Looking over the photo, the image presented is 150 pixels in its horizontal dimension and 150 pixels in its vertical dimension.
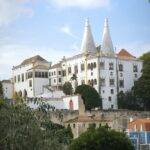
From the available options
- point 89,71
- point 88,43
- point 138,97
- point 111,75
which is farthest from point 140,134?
point 88,43

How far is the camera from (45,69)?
8244 centimetres

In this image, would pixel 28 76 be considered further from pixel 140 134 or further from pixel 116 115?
pixel 140 134

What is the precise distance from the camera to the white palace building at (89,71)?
75.2 m

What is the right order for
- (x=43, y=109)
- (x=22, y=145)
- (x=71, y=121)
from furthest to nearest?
1. (x=71, y=121)
2. (x=43, y=109)
3. (x=22, y=145)

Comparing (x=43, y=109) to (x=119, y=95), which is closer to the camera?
(x=43, y=109)

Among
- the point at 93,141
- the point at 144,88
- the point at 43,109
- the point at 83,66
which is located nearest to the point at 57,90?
the point at 83,66

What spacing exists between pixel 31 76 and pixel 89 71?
8.88 metres

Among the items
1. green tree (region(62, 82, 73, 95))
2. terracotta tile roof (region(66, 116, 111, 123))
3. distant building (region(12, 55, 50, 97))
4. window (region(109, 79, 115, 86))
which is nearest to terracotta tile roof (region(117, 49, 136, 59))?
window (region(109, 79, 115, 86))

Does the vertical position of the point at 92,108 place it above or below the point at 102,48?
below

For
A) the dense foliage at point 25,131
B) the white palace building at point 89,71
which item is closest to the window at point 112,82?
the white palace building at point 89,71

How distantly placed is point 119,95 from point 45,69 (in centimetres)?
1290

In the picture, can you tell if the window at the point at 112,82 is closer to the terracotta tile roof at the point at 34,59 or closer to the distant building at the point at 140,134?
the terracotta tile roof at the point at 34,59

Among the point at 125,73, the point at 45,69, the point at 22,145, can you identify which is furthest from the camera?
the point at 45,69

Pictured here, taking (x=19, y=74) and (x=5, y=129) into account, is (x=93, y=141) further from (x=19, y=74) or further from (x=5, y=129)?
(x=19, y=74)
